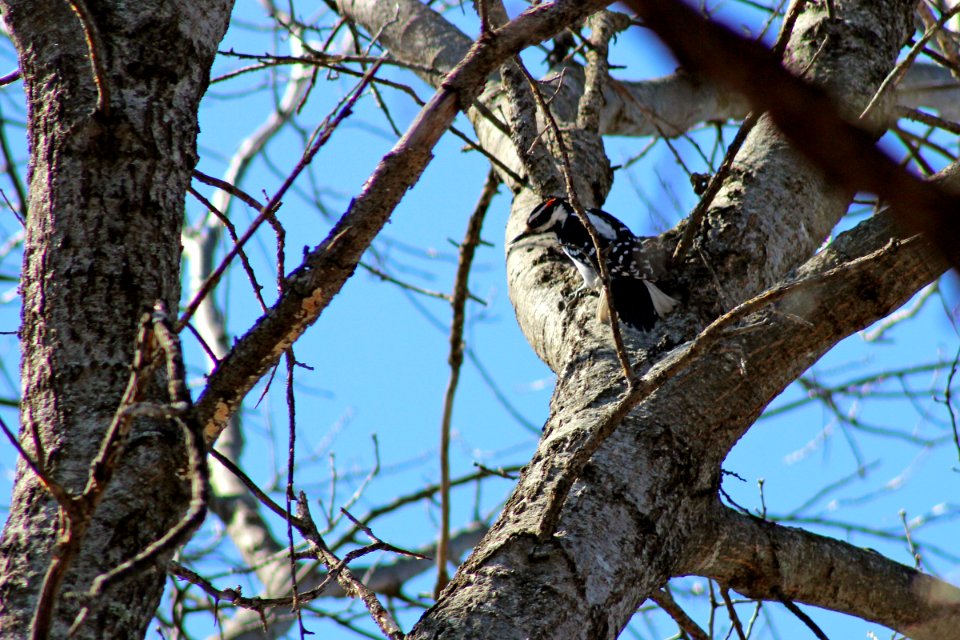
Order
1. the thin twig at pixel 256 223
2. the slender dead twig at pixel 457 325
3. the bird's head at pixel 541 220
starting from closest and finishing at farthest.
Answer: the thin twig at pixel 256 223 → the bird's head at pixel 541 220 → the slender dead twig at pixel 457 325

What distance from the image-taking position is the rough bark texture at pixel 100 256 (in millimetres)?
1269

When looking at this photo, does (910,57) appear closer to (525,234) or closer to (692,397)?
(692,397)

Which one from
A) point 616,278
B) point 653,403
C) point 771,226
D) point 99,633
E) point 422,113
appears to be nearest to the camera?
point 99,633

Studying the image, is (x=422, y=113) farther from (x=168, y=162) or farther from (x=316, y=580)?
(x=316, y=580)

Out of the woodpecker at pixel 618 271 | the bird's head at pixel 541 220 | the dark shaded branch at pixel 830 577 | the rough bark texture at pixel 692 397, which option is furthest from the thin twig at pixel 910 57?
the bird's head at pixel 541 220

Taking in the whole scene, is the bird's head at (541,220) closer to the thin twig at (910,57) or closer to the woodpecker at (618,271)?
the woodpecker at (618,271)

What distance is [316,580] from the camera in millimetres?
5688

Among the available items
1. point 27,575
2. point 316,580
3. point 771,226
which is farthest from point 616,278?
point 316,580

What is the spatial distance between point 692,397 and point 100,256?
1.17 meters

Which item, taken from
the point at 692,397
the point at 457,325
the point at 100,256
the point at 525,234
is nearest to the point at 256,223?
the point at 100,256

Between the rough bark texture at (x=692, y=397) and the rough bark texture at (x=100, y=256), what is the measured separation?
A: 52 centimetres

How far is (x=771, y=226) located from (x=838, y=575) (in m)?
0.89

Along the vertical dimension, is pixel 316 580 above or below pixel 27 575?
above

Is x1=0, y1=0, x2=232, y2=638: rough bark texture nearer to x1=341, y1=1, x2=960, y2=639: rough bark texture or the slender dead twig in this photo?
x1=341, y1=1, x2=960, y2=639: rough bark texture
